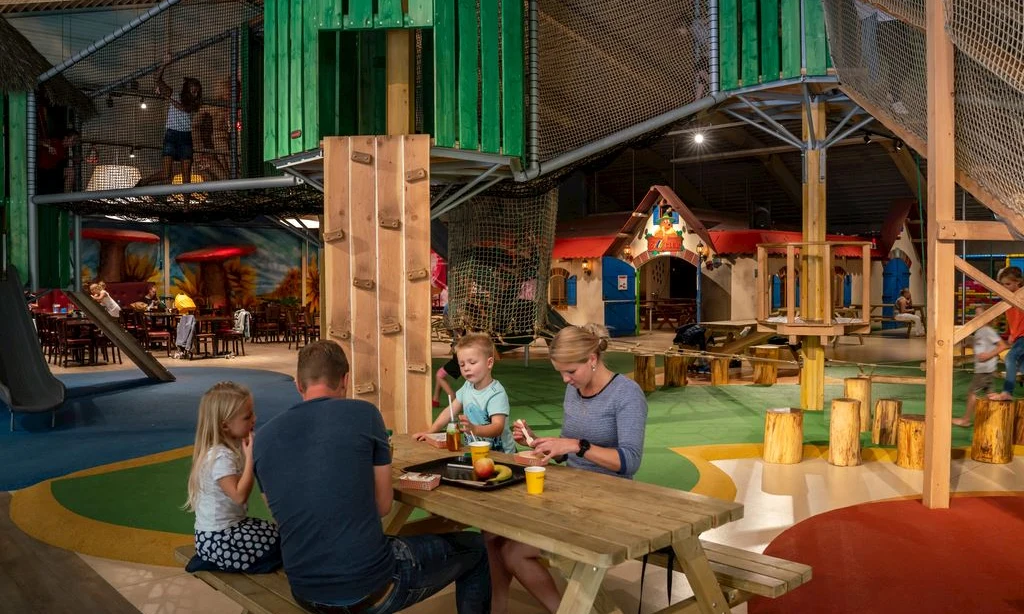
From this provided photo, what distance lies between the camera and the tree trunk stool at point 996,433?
6.50 m

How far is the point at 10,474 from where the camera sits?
6.31m

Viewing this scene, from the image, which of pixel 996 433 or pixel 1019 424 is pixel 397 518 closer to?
pixel 996 433

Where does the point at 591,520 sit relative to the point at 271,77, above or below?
below

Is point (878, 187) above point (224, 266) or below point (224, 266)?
above

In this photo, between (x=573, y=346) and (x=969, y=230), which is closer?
(x=573, y=346)

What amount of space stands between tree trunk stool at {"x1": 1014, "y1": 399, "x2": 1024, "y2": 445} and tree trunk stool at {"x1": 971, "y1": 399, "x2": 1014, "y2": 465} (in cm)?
72

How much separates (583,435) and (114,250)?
21.9 meters

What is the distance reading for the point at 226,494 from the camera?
3027 millimetres

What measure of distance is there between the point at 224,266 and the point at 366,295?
19.2 m

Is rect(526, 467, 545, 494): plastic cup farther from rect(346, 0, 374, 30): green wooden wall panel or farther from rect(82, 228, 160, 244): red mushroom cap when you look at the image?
rect(82, 228, 160, 244): red mushroom cap

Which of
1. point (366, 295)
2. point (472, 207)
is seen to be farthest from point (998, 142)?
point (472, 207)

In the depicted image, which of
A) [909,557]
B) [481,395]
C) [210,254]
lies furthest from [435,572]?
[210,254]

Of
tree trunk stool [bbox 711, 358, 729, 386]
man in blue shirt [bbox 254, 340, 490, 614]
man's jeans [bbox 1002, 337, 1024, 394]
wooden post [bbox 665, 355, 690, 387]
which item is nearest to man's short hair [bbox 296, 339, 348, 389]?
man in blue shirt [bbox 254, 340, 490, 614]

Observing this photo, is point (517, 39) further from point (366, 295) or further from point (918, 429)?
point (918, 429)
